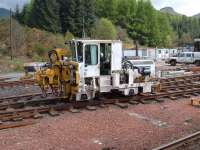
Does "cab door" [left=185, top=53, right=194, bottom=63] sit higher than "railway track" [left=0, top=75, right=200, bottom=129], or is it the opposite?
"cab door" [left=185, top=53, right=194, bottom=63]

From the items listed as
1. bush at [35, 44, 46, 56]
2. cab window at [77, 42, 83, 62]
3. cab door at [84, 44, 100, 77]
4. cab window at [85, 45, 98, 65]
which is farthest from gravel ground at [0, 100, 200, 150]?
bush at [35, 44, 46, 56]

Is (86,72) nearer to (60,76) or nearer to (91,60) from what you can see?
(91,60)

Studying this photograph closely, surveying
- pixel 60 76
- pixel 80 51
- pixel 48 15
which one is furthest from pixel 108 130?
→ pixel 48 15

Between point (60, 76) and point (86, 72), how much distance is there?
109 cm

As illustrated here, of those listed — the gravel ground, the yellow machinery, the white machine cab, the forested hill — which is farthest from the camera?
the forested hill

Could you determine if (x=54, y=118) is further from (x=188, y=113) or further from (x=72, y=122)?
(x=188, y=113)

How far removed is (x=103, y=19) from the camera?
74.4m

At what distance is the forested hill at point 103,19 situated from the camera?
2566 inches

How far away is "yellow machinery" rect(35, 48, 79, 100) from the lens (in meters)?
13.9

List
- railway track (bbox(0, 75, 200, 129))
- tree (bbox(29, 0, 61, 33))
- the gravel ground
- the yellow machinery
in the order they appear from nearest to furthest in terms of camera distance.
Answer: the gravel ground < railway track (bbox(0, 75, 200, 129)) < the yellow machinery < tree (bbox(29, 0, 61, 33))

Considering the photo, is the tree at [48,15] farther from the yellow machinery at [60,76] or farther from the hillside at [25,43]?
the yellow machinery at [60,76]

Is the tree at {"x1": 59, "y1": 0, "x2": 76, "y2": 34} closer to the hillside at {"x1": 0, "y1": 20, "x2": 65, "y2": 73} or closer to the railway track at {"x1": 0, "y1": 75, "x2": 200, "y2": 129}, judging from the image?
the hillside at {"x1": 0, "y1": 20, "x2": 65, "y2": 73}

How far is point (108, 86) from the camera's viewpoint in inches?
583

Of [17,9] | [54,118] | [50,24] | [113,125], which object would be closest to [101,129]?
[113,125]
